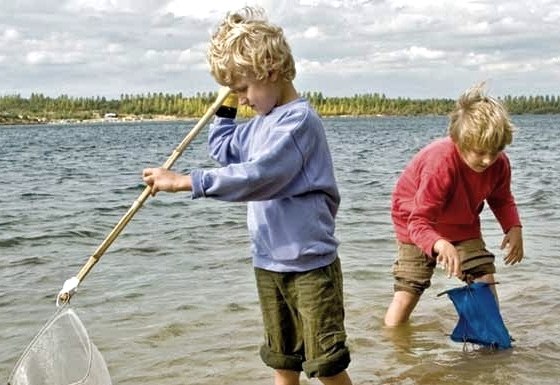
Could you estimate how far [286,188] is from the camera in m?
3.39

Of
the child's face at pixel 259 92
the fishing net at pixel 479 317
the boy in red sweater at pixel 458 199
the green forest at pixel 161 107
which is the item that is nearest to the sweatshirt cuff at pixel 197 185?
the child's face at pixel 259 92

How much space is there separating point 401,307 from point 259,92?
2356 millimetres

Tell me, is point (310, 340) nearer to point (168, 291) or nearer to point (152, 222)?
point (168, 291)

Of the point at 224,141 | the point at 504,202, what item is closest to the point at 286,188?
the point at 224,141

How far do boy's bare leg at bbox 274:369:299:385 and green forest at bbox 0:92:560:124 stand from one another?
507 feet

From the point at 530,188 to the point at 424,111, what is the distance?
15665 centimetres

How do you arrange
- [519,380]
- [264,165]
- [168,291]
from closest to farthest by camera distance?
[264,165] < [519,380] < [168,291]

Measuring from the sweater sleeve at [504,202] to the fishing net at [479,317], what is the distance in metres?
0.41

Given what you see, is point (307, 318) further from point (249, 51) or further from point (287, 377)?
point (249, 51)

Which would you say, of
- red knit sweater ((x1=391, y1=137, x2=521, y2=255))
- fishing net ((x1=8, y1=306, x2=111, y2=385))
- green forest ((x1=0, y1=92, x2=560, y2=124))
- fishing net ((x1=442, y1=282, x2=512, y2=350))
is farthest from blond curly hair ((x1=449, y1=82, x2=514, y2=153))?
green forest ((x1=0, y1=92, x2=560, y2=124))

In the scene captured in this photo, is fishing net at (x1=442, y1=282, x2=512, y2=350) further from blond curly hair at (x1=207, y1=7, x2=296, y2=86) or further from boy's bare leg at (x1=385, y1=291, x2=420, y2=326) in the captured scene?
blond curly hair at (x1=207, y1=7, x2=296, y2=86)

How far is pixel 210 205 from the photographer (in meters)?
13.6

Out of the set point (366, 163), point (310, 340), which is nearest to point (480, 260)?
point (310, 340)

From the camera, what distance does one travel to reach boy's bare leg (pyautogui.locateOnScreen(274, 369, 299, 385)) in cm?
383
